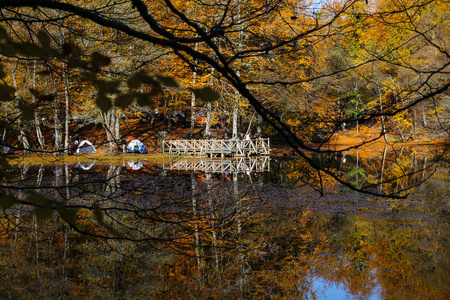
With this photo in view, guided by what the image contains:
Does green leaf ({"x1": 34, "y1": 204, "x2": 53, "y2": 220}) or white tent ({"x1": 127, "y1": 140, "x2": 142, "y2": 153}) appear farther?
white tent ({"x1": 127, "y1": 140, "x2": 142, "y2": 153})

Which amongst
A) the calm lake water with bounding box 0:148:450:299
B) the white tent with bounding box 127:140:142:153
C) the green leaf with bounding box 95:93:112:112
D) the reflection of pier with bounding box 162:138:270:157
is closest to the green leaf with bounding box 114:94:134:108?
the green leaf with bounding box 95:93:112:112

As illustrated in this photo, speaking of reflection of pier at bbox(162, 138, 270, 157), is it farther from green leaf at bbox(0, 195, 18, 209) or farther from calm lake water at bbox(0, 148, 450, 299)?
green leaf at bbox(0, 195, 18, 209)

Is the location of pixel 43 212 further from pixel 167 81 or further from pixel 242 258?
pixel 242 258

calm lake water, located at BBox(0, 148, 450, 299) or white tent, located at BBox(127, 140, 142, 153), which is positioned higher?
white tent, located at BBox(127, 140, 142, 153)

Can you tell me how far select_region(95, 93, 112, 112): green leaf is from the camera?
49.6 inches

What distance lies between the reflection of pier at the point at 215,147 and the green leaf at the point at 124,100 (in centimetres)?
2337

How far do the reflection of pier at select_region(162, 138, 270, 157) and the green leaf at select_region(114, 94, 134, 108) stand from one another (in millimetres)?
23370

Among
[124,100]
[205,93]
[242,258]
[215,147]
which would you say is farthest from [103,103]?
[215,147]

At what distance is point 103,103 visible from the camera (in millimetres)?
1268

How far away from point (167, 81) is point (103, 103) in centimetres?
21

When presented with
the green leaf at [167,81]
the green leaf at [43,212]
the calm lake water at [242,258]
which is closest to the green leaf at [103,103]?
the green leaf at [167,81]

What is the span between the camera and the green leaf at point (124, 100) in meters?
1.29

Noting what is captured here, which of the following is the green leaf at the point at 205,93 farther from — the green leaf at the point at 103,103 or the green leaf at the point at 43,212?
the green leaf at the point at 43,212

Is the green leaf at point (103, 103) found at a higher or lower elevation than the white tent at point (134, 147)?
lower
